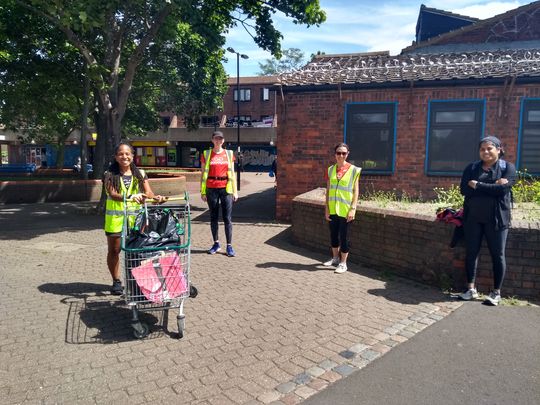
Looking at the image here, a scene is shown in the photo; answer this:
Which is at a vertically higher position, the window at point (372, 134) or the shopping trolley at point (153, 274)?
the window at point (372, 134)

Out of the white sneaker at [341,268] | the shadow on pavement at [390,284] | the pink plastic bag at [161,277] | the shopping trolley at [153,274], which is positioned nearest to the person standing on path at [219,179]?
the shadow on pavement at [390,284]

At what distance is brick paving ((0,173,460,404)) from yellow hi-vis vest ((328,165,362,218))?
0.89 m

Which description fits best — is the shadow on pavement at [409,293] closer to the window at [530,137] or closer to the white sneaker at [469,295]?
the white sneaker at [469,295]

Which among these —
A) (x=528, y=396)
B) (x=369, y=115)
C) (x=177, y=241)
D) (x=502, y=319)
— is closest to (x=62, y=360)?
(x=177, y=241)

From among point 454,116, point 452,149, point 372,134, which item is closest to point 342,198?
point 372,134

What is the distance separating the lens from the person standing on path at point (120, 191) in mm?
4699

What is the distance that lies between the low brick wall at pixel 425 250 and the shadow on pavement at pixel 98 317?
10.5 feet

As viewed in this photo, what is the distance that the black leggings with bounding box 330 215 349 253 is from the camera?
238 inches

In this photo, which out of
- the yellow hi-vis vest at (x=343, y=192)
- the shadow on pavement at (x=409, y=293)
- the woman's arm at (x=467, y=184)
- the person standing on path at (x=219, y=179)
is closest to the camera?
the woman's arm at (x=467, y=184)

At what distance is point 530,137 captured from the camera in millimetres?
9117

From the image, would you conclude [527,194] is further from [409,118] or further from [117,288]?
[117,288]

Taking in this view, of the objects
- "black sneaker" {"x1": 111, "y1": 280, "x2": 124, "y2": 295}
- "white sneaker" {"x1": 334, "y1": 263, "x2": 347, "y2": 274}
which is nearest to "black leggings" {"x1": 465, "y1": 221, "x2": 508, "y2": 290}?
"white sneaker" {"x1": 334, "y1": 263, "x2": 347, "y2": 274}

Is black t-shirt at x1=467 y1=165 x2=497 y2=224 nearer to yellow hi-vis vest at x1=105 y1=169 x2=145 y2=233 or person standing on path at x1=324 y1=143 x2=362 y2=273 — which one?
person standing on path at x1=324 y1=143 x2=362 y2=273

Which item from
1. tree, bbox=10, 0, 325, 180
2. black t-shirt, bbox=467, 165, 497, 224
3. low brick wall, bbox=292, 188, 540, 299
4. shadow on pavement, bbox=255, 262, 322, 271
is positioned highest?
tree, bbox=10, 0, 325, 180
